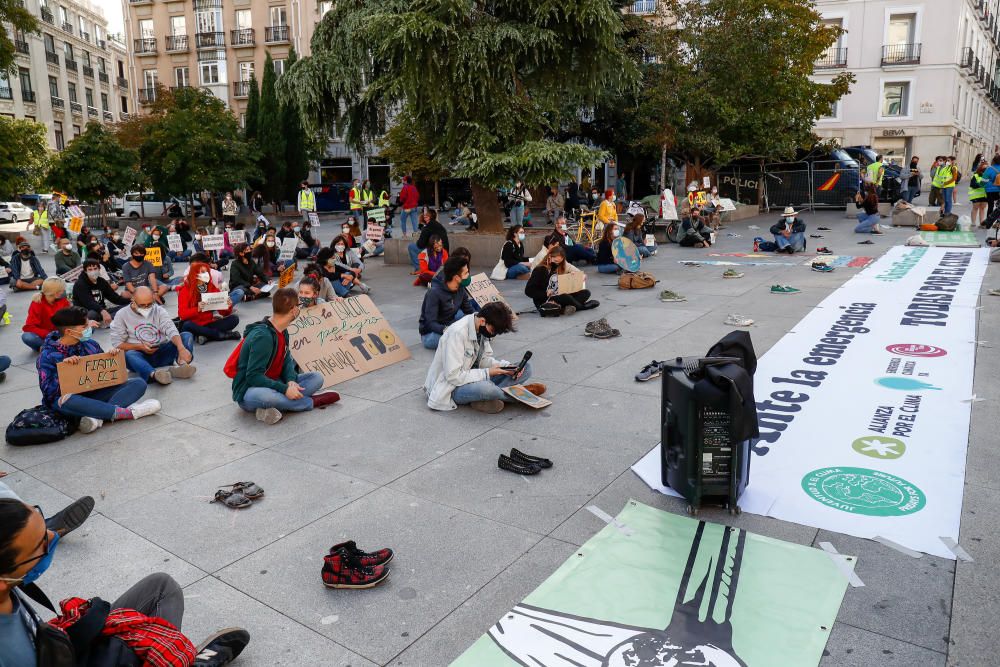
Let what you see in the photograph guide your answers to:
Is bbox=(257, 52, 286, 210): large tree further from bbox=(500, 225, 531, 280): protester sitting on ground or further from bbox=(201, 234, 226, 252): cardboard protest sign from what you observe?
bbox=(500, 225, 531, 280): protester sitting on ground

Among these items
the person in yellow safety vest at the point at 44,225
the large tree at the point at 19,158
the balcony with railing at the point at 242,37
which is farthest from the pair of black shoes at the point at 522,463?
the balcony with railing at the point at 242,37

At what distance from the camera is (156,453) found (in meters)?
6.10

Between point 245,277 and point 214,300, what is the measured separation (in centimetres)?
354

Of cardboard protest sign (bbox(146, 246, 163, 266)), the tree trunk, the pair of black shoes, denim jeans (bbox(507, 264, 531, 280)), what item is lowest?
the pair of black shoes

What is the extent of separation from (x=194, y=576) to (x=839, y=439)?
15.0 feet

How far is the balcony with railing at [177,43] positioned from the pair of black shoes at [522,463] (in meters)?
53.4

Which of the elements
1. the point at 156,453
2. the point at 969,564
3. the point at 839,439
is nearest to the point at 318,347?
the point at 156,453

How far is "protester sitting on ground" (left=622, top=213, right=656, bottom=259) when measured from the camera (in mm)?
17703

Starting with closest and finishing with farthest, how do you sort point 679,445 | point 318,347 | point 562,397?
1. point 679,445
2. point 562,397
3. point 318,347

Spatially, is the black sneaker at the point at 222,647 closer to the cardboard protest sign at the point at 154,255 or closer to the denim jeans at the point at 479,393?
the denim jeans at the point at 479,393

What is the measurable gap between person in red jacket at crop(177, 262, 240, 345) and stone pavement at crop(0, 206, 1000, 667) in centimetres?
191

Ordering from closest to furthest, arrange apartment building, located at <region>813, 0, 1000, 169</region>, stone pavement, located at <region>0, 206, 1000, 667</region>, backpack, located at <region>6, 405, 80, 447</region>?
stone pavement, located at <region>0, 206, 1000, 667</region>, backpack, located at <region>6, 405, 80, 447</region>, apartment building, located at <region>813, 0, 1000, 169</region>

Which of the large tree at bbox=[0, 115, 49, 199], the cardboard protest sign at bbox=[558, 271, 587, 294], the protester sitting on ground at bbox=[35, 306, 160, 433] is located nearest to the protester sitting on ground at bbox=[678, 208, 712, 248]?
the cardboard protest sign at bbox=[558, 271, 587, 294]

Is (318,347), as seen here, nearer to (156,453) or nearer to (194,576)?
(156,453)
